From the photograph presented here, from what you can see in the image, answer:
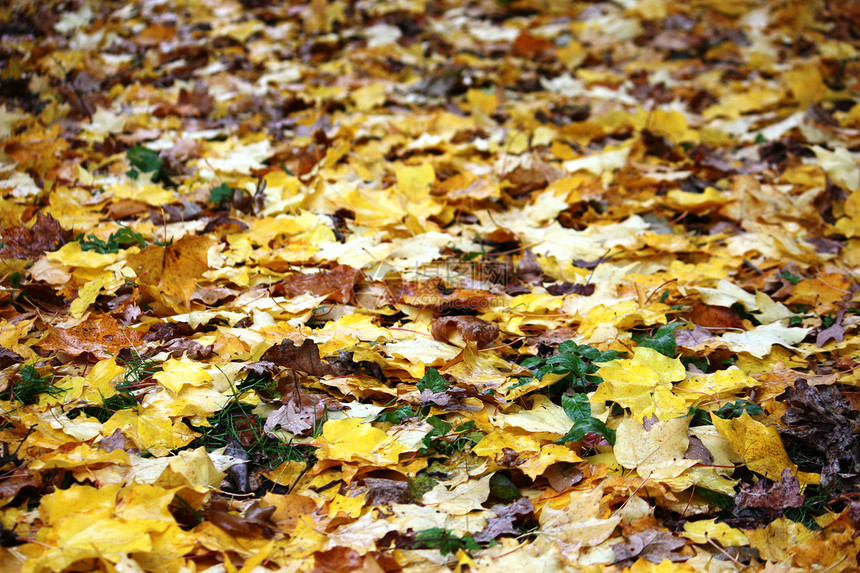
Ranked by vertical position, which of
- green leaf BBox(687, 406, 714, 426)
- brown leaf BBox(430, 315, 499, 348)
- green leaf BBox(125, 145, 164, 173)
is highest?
green leaf BBox(125, 145, 164, 173)

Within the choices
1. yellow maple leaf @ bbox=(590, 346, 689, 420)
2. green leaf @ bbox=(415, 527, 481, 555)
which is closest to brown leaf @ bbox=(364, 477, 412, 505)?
green leaf @ bbox=(415, 527, 481, 555)

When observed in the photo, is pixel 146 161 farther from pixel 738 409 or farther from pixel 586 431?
pixel 738 409

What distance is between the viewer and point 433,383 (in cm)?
172

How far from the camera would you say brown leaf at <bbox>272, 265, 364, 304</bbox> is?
81.8 inches

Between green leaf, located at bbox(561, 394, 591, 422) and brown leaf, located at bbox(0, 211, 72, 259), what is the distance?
177 centimetres

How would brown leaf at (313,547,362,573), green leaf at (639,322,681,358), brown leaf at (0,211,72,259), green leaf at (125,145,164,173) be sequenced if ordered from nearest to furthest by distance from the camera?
brown leaf at (313,547,362,573)
green leaf at (639,322,681,358)
brown leaf at (0,211,72,259)
green leaf at (125,145,164,173)

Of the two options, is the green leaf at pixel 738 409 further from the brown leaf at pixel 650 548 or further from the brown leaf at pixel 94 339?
the brown leaf at pixel 94 339

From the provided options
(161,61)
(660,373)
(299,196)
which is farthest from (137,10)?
(660,373)

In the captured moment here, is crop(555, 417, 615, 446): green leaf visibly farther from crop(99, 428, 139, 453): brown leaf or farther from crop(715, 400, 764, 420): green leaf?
crop(99, 428, 139, 453): brown leaf

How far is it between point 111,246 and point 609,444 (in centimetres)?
178

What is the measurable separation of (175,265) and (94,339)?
1.00ft

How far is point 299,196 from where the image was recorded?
271 cm

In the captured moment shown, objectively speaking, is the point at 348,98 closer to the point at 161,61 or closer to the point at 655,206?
the point at 161,61

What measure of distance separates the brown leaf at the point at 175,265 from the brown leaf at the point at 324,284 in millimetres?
259
